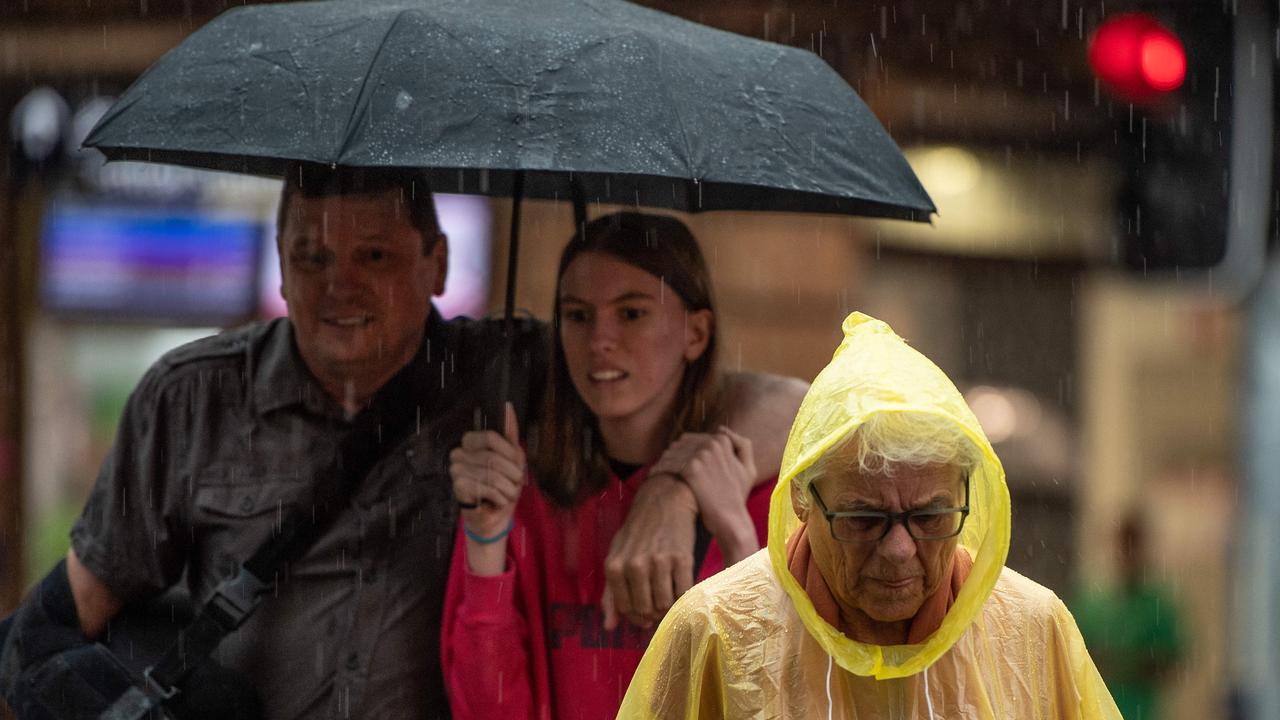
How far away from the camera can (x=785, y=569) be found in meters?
2.93

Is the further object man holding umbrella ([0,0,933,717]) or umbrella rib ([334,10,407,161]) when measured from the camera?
man holding umbrella ([0,0,933,717])

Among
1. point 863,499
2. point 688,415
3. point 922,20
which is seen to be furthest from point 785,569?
point 922,20

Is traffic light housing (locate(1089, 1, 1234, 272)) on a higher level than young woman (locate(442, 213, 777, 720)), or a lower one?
higher

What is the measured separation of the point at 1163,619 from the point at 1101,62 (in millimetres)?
3707

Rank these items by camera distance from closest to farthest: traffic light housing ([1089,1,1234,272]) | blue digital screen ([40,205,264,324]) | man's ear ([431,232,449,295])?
man's ear ([431,232,449,295]) → traffic light housing ([1089,1,1234,272]) → blue digital screen ([40,205,264,324])

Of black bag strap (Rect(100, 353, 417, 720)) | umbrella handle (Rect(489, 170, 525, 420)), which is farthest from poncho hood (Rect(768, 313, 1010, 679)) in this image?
black bag strap (Rect(100, 353, 417, 720))

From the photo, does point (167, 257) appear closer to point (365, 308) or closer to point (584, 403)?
point (365, 308)

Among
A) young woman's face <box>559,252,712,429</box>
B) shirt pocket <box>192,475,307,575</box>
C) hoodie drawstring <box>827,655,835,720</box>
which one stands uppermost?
young woman's face <box>559,252,712,429</box>

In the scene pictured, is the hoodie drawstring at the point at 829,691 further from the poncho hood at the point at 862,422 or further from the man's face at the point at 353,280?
the man's face at the point at 353,280

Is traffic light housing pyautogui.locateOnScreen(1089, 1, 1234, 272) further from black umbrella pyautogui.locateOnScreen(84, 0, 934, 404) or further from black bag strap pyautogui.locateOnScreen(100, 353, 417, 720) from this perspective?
black bag strap pyautogui.locateOnScreen(100, 353, 417, 720)

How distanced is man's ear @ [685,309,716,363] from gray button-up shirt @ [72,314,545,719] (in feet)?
1.17

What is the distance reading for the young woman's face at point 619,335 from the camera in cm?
398

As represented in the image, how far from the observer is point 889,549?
9.05ft

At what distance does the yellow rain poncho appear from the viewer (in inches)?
111
